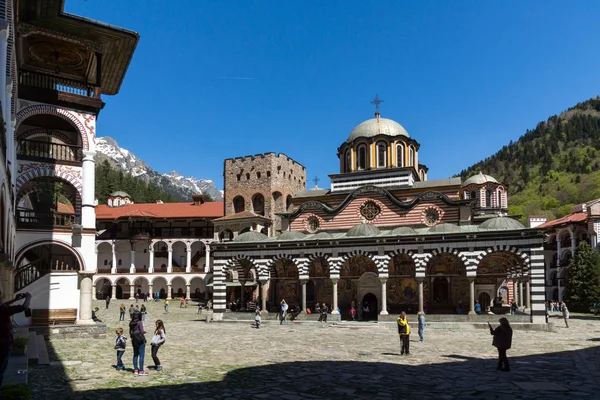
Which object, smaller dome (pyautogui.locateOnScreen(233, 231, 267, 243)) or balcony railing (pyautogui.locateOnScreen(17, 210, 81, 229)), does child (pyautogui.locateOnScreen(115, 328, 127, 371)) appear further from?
smaller dome (pyautogui.locateOnScreen(233, 231, 267, 243))

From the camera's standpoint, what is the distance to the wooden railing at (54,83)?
21688 millimetres

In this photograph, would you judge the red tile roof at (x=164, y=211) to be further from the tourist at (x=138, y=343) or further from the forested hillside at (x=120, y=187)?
the tourist at (x=138, y=343)

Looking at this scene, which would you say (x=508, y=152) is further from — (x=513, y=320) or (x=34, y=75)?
(x=34, y=75)

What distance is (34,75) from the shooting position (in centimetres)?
2211

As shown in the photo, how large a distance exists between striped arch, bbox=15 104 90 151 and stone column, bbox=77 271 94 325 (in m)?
5.27

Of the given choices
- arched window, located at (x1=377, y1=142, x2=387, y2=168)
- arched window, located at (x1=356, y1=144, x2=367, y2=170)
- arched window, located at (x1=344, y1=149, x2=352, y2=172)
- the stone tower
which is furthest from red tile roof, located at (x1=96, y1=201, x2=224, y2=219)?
arched window, located at (x1=377, y1=142, x2=387, y2=168)

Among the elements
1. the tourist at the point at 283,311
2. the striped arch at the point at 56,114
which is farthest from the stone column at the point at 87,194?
the tourist at the point at 283,311

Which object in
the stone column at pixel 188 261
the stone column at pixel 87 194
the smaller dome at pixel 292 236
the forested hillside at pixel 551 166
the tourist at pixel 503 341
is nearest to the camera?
the tourist at pixel 503 341

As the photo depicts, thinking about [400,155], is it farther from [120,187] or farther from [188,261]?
[120,187]

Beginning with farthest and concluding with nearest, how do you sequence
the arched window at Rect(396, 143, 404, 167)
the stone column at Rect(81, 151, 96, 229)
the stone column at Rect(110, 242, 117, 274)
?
the stone column at Rect(110, 242, 117, 274) → the arched window at Rect(396, 143, 404, 167) → the stone column at Rect(81, 151, 96, 229)

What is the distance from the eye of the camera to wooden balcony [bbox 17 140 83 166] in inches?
826

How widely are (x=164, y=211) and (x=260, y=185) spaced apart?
15.7m

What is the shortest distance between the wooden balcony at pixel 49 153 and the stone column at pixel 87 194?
1.21ft

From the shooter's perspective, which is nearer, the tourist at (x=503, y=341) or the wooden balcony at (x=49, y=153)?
the tourist at (x=503, y=341)
